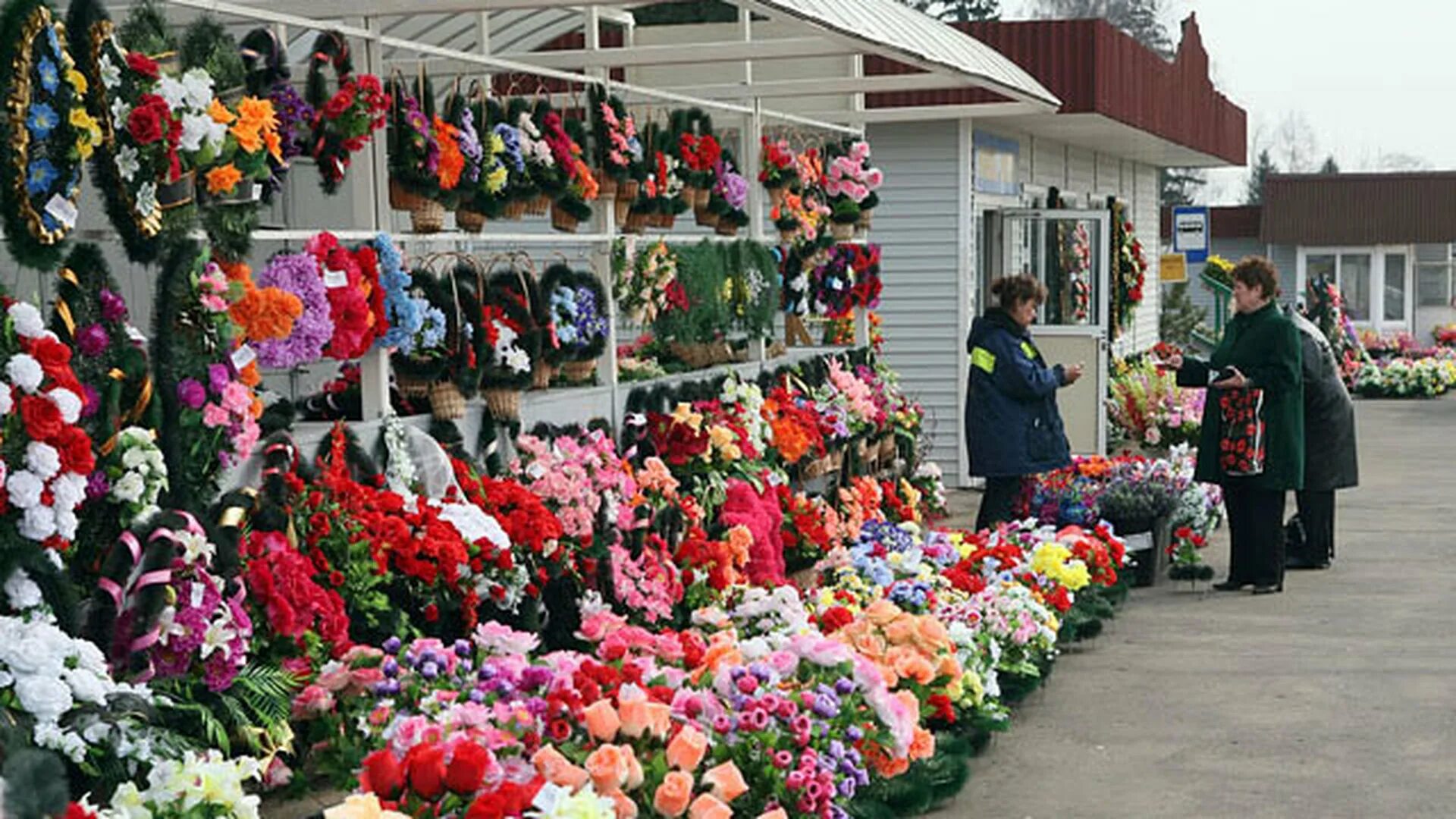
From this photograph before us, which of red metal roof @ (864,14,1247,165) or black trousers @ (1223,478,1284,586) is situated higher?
red metal roof @ (864,14,1247,165)

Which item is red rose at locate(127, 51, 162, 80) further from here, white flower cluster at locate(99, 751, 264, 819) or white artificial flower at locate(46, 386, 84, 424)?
white flower cluster at locate(99, 751, 264, 819)

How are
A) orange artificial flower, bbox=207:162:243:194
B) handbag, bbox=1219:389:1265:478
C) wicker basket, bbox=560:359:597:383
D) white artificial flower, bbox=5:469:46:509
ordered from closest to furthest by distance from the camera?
white artificial flower, bbox=5:469:46:509 < orange artificial flower, bbox=207:162:243:194 < wicker basket, bbox=560:359:597:383 < handbag, bbox=1219:389:1265:478

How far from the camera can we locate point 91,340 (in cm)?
533

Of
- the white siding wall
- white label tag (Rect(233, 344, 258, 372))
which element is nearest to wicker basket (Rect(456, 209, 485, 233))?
white label tag (Rect(233, 344, 258, 372))

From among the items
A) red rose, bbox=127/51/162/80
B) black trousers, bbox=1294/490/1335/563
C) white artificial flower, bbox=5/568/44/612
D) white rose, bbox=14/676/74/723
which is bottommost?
black trousers, bbox=1294/490/1335/563

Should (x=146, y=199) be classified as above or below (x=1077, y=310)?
above

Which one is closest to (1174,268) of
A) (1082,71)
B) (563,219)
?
(1082,71)

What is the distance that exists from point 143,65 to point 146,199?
373 millimetres

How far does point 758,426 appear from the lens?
32.2 ft

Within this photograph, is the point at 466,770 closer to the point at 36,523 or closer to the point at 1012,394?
the point at 36,523

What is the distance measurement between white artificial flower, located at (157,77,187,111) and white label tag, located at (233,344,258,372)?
2.51 ft

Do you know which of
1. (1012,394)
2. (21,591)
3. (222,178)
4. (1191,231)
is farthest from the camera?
(1191,231)

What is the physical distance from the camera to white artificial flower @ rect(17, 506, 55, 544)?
4809 millimetres

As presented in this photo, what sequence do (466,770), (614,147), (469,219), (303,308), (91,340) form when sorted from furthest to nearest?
(614,147) < (469,219) < (303,308) < (91,340) < (466,770)
